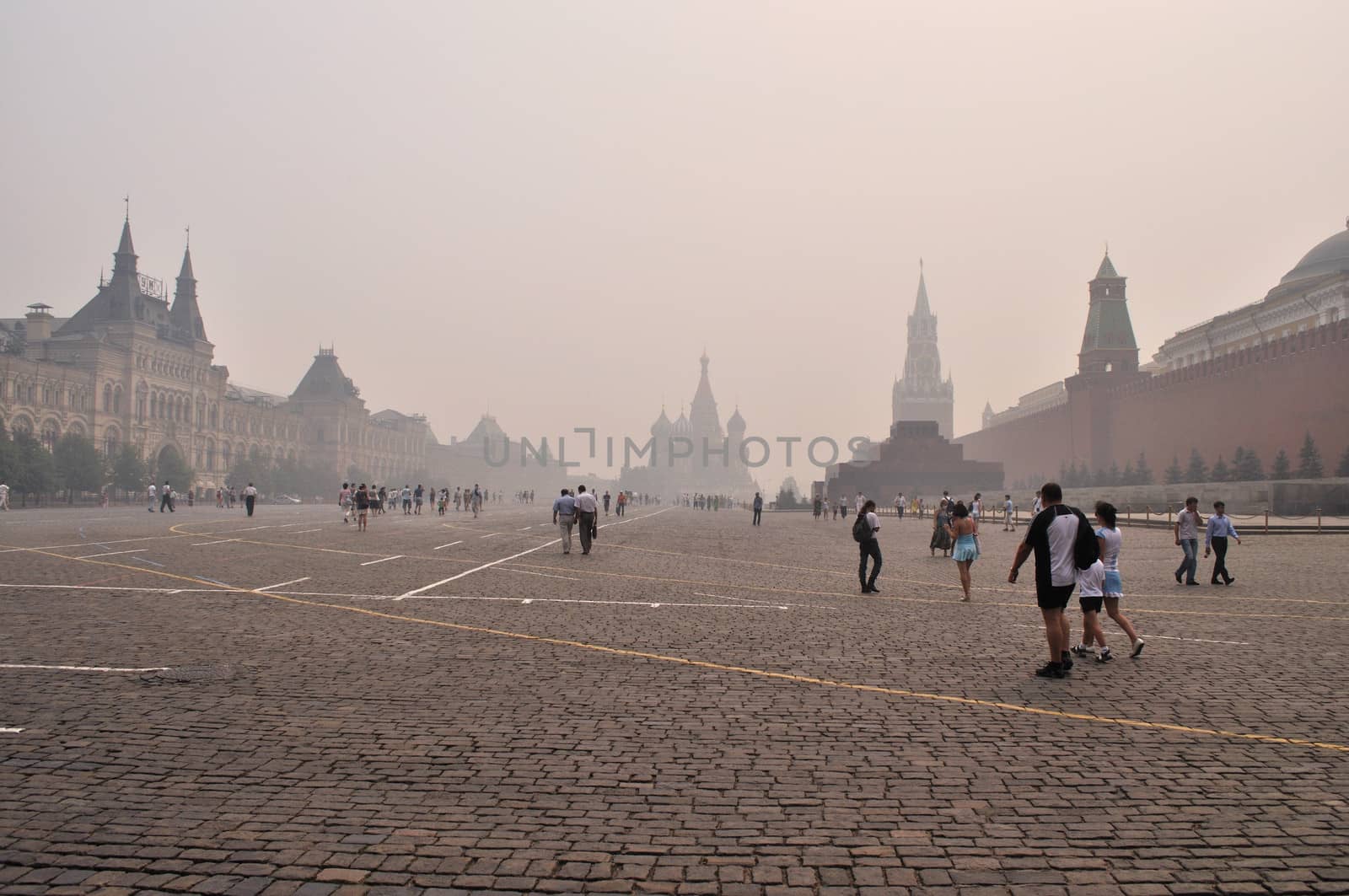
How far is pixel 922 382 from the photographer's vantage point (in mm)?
186250

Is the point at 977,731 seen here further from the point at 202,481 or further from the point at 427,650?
the point at 202,481

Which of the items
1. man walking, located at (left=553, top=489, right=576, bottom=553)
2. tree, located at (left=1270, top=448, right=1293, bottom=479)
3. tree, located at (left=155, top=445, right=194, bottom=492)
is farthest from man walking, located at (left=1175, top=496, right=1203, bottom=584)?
tree, located at (left=155, top=445, right=194, bottom=492)

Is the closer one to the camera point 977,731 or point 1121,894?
point 1121,894

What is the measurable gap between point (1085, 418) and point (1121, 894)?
8820 cm

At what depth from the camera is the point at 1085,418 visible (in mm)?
85938

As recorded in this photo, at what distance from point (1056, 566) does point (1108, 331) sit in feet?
330

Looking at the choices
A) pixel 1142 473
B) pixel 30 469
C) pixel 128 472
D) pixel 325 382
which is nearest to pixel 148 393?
pixel 128 472

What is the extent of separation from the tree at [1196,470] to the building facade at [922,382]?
11822 centimetres

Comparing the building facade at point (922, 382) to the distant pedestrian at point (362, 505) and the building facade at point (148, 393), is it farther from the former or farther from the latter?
the distant pedestrian at point (362, 505)

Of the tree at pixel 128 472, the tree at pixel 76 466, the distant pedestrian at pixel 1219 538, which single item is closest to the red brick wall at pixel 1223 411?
the distant pedestrian at pixel 1219 538

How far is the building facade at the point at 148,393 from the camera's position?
78312 mm

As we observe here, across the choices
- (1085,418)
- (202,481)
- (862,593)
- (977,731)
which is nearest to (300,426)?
(202,481)

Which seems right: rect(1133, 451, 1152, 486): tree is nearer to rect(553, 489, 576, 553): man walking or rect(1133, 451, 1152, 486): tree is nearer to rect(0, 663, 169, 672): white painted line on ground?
rect(553, 489, 576, 553): man walking

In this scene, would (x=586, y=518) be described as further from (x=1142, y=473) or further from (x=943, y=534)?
(x=1142, y=473)
